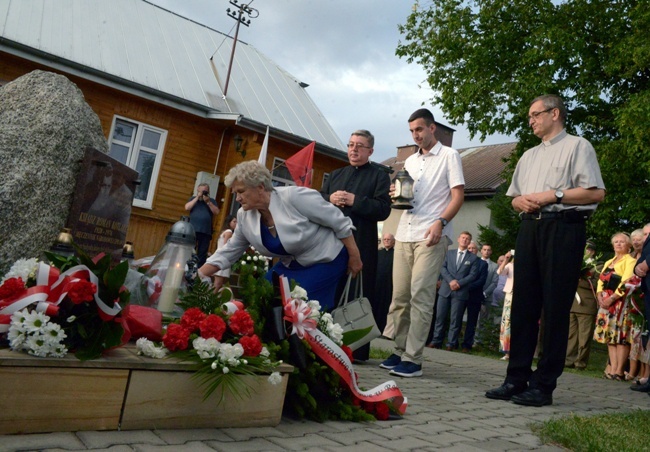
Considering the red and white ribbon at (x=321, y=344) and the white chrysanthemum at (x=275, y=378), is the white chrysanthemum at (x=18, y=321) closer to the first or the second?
the white chrysanthemum at (x=275, y=378)

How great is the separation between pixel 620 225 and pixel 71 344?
17755 millimetres

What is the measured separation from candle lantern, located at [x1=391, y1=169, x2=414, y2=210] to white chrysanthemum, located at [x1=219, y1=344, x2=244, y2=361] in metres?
2.89

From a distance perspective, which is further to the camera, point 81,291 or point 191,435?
point 191,435

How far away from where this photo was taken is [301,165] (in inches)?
650

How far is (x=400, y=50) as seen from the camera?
70.7ft

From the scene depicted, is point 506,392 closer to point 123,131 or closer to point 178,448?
point 178,448

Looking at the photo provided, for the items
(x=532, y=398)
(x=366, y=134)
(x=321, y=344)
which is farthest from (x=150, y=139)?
(x=321, y=344)

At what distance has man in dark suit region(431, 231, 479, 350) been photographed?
1127 centimetres

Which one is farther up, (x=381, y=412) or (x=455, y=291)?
(x=455, y=291)

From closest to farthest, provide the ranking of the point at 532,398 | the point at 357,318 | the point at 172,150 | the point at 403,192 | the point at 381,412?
the point at 381,412, the point at 357,318, the point at 532,398, the point at 403,192, the point at 172,150

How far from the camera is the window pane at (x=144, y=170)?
650 inches

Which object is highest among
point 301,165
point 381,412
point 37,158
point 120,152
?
point 301,165

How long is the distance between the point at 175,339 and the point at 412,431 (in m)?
1.34

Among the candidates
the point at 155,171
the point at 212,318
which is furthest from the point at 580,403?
the point at 155,171
